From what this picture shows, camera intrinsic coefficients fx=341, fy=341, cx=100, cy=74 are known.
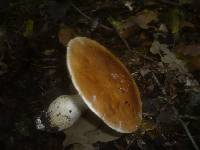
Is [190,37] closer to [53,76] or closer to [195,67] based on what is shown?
[195,67]

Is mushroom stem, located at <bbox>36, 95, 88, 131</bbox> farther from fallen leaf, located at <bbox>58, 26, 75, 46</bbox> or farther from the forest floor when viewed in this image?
fallen leaf, located at <bbox>58, 26, 75, 46</bbox>

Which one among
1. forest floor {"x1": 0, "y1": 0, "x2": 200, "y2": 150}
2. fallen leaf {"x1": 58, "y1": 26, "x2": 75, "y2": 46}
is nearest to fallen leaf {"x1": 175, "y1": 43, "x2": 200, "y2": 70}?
forest floor {"x1": 0, "y1": 0, "x2": 200, "y2": 150}

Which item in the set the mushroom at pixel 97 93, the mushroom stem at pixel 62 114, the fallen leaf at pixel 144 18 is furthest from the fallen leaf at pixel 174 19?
the mushroom stem at pixel 62 114

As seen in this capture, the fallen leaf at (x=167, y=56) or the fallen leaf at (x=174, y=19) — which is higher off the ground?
the fallen leaf at (x=174, y=19)

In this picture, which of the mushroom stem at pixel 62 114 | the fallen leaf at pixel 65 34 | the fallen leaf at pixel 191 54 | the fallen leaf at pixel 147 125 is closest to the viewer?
the mushroom stem at pixel 62 114

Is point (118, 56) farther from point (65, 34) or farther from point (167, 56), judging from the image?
point (65, 34)

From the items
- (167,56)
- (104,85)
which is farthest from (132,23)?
(104,85)

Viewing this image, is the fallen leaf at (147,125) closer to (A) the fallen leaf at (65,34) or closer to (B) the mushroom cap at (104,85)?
(B) the mushroom cap at (104,85)
